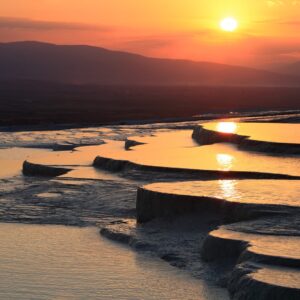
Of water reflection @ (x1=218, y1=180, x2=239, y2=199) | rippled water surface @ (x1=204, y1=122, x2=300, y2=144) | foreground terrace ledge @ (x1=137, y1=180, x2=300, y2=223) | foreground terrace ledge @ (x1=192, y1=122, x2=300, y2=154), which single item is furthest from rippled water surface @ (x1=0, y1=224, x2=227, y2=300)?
rippled water surface @ (x1=204, y1=122, x2=300, y2=144)

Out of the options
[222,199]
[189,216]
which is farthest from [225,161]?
[222,199]

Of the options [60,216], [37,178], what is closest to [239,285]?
[60,216]

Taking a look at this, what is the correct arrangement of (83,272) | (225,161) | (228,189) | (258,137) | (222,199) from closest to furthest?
(83,272)
(222,199)
(228,189)
(225,161)
(258,137)

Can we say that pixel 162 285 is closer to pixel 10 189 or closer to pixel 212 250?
pixel 212 250

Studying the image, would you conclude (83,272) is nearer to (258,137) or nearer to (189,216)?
(189,216)

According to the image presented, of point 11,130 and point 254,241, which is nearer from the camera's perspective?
point 254,241

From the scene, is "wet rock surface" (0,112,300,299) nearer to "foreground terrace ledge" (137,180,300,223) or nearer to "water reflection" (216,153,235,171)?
"foreground terrace ledge" (137,180,300,223)
